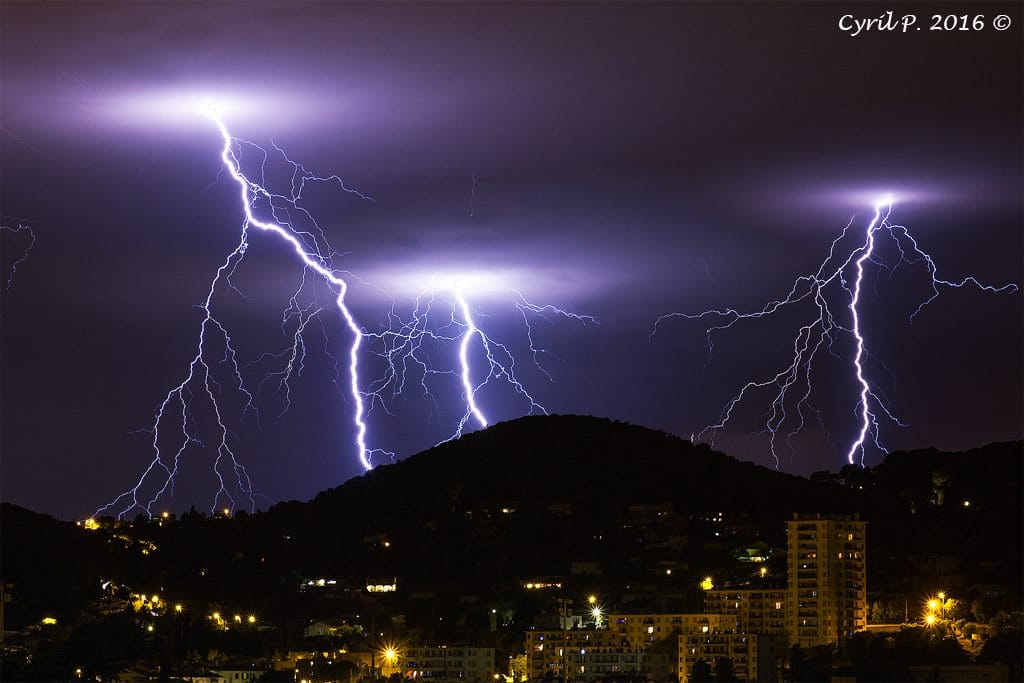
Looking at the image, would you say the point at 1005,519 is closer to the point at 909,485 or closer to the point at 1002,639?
the point at 909,485

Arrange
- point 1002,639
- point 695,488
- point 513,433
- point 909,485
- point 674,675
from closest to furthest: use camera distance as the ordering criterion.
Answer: point 1002,639
point 674,675
point 909,485
point 695,488
point 513,433

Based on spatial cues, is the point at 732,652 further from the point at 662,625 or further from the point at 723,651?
the point at 662,625

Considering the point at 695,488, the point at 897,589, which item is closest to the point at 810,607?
the point at 897,589

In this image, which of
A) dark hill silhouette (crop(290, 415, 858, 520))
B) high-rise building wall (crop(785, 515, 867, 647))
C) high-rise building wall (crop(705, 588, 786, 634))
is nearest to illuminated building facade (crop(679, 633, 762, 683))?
high-rise building wall (crop(705, 588, 786, 634))

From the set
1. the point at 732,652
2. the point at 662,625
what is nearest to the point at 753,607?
the point at 662,625

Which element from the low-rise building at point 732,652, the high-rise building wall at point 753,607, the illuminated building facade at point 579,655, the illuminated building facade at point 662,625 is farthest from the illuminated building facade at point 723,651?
the high-rise building wall at point 753,607
